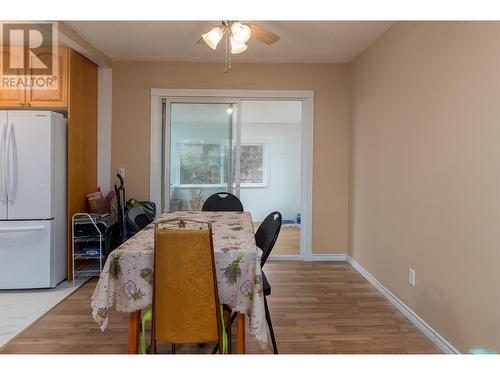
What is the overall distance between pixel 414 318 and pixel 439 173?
1.12 m

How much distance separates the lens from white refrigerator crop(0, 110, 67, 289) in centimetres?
319

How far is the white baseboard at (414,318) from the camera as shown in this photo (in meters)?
2.20

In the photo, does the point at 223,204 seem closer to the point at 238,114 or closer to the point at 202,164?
the point at 202,164

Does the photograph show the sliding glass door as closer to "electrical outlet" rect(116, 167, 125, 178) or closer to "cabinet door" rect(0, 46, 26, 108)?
"electrical outlet" rect(116, 167, 125, 178)

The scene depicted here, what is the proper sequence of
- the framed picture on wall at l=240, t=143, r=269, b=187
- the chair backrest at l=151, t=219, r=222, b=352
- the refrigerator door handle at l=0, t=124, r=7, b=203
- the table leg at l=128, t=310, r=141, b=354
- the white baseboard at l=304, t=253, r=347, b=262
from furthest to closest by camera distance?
the framed picture on wall at l=240, t=143, r=269, b=187
the white baseboard at l=304, t=253, r=347, b=262
the refrigerator door handle at l=0, t=124, r=7, b=203
the table leg at l=128, t=310, r=141, b=354
the chair backrest at l=151, t=219, r=222, b=352

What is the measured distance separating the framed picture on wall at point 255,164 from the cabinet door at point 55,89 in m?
Result: 4.48

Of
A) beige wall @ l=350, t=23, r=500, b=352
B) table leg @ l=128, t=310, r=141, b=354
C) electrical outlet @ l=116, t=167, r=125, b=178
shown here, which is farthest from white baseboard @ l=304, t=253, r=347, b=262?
table leg @ l=128, t=310, r=141, b=354

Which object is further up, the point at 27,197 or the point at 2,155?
the point at 2,155

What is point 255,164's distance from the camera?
764cm

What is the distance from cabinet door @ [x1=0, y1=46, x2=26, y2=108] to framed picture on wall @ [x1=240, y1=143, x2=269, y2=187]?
470 centimetres

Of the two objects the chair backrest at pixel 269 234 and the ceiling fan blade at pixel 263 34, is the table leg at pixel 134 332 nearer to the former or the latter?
the chair backrest at pixel 269 234

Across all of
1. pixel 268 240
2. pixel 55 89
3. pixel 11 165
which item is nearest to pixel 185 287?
pixel 268 240

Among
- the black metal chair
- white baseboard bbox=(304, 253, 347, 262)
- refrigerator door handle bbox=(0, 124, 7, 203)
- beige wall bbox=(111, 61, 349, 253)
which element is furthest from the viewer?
white baseboard bbox=(304, 253, 347, 262)

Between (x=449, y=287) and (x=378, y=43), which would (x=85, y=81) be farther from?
(x=449, y=287)
